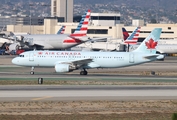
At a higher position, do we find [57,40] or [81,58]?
[57,40]

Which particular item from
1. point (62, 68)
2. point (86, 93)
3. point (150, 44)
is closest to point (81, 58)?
point (62, 68)

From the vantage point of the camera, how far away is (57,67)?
68438 millimetres

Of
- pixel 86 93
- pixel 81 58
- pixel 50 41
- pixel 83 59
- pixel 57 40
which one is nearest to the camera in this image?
pixel 86 93

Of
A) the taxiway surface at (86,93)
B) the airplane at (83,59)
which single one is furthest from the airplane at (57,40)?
the taxiway surface at (86,93)

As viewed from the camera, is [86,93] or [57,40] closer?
[86,93]

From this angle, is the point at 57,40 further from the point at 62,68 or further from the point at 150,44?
the point at 62,68

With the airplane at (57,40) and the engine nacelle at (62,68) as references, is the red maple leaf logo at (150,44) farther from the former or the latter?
the airplane at (57,40)

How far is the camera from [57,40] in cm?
11512

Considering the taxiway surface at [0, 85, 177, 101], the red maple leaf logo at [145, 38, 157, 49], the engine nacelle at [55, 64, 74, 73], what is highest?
the red maple leaf logo at [145, 38, 157, 49]

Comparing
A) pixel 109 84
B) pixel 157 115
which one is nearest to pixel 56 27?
pixel 109 84

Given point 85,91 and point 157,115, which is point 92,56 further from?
point 157,115

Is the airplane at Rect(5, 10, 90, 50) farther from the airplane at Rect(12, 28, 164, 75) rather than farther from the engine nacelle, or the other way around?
the engine nacelle

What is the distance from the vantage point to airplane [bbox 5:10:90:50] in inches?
4449

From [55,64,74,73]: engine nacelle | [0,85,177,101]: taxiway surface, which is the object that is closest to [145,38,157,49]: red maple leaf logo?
[55,64,74,73]: engine nacelle
